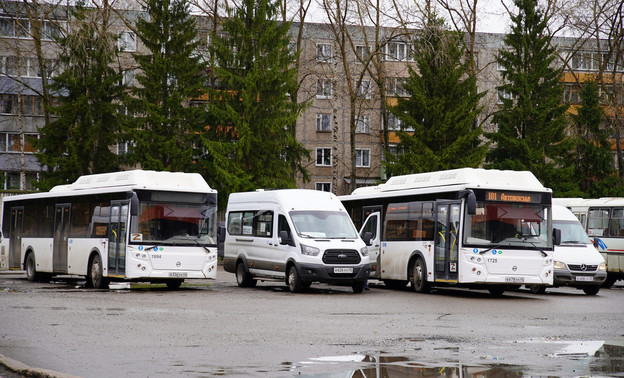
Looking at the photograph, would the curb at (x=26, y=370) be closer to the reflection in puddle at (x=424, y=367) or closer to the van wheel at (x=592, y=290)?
the reflection in puddle at (x=424, y=367)

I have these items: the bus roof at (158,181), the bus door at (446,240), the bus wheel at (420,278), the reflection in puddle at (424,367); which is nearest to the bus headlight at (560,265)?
the bus wheel at (420,278)

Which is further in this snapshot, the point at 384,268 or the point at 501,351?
the point at 384,268

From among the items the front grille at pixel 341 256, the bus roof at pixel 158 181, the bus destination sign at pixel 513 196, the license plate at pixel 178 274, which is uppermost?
the bus roof at pixel 158 181

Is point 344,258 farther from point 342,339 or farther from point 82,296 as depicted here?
point 342,339

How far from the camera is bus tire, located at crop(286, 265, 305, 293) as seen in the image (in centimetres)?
2445

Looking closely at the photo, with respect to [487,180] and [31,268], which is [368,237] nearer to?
[487,180]

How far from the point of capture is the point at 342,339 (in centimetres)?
1324

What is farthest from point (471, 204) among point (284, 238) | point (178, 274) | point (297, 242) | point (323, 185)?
point (323, 185)

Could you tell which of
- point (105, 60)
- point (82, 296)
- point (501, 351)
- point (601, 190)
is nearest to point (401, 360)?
point (501, 351)

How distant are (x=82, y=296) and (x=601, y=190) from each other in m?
40.9

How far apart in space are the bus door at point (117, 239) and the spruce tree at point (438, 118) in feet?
84.9

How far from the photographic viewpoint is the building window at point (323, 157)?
74750 millimetres

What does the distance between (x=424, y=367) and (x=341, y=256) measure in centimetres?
1386

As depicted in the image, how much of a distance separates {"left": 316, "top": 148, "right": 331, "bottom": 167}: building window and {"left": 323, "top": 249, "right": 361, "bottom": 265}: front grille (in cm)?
5027
